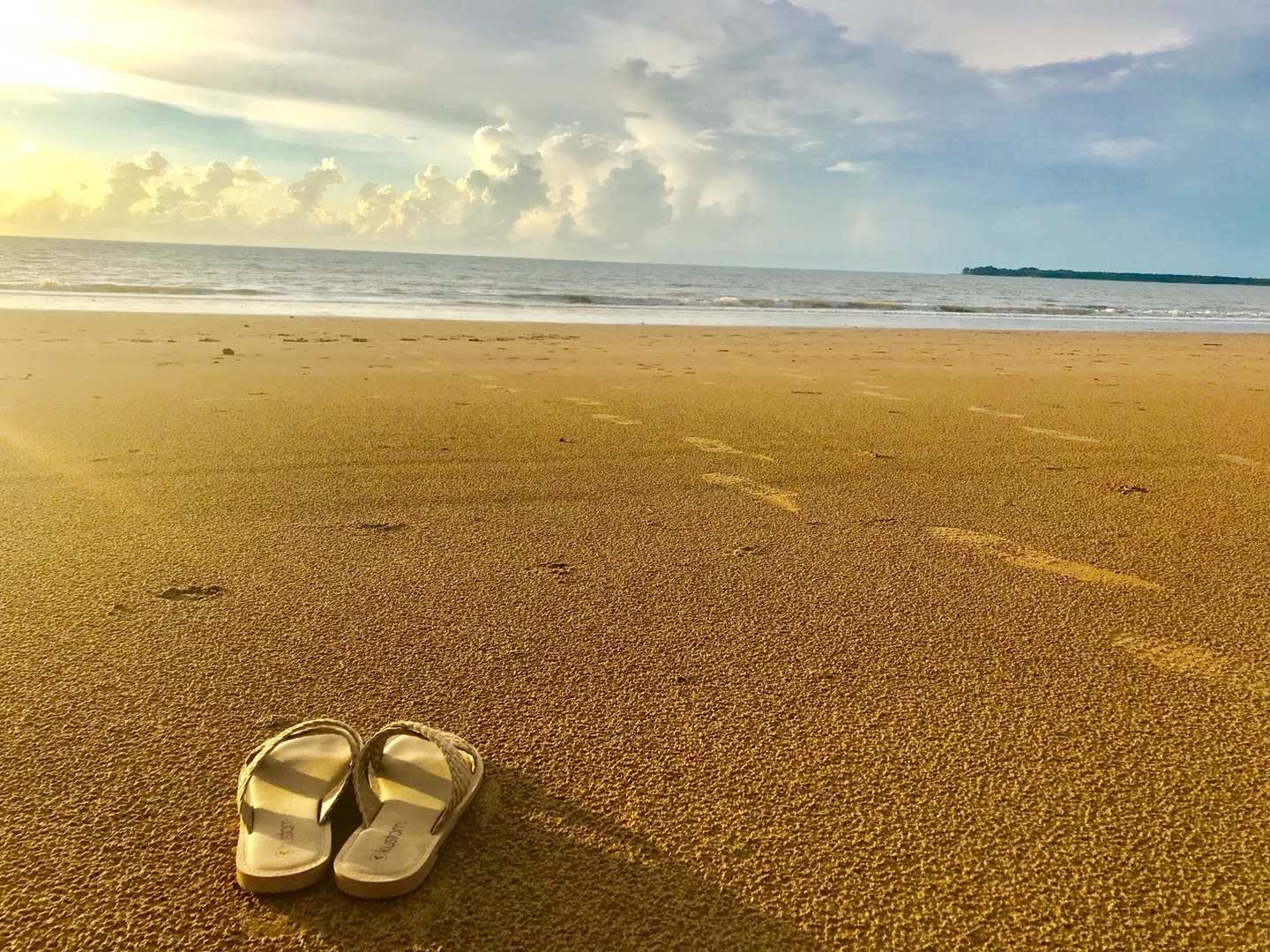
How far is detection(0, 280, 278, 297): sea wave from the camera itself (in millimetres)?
18359

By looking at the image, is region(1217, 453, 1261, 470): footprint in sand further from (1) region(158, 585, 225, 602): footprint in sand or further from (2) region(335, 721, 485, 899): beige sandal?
(1) region(158, 585, 225, 602): footprint in sand

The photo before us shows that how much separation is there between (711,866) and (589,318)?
16099mm

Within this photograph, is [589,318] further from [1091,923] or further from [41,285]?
[1091,923]

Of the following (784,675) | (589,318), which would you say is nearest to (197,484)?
(784,675)

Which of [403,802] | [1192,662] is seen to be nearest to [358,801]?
[403,802]

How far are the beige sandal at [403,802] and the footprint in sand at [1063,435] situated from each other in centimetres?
417

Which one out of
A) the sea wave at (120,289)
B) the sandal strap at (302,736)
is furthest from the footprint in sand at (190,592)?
the sea wave at (120,289)

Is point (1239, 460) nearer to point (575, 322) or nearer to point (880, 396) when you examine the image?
point (880, 396)

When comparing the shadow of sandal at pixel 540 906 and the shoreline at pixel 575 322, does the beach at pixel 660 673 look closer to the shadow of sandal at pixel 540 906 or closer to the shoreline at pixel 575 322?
the shadow of sandal at pixel 540 906

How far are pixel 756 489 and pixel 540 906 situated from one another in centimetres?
239

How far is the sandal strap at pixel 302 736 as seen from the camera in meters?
1.35

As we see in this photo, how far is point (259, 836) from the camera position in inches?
51.5

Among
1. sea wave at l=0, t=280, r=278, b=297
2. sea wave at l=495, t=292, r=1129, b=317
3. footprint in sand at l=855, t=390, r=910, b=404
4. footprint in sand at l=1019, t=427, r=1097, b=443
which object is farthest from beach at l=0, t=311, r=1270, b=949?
sea wave at l=495, t=292, r=1129, b=317

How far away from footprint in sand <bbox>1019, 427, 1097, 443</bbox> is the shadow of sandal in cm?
410
